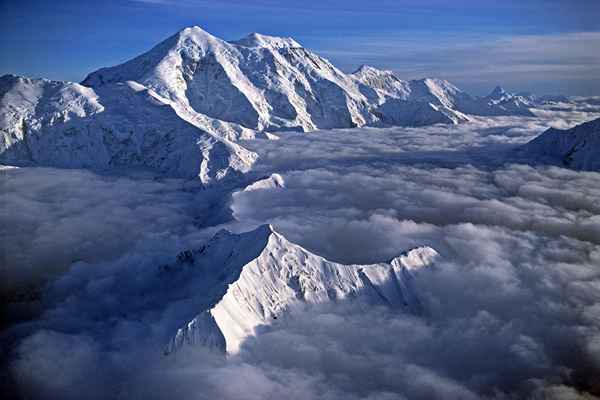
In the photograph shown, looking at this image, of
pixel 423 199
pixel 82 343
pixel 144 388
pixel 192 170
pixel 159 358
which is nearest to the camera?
pixel 144 388

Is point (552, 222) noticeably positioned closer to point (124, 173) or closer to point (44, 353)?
point (44, 353)

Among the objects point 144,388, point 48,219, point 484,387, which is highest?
point 48,219

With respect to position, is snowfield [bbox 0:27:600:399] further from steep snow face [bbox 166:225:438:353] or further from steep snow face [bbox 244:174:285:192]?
steep snow face [bbox 244:174:285:192]

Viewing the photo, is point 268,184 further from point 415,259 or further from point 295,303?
point 295,303

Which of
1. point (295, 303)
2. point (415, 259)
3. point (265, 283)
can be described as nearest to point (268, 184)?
point (415, 259)

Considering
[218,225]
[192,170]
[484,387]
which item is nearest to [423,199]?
[218,225]

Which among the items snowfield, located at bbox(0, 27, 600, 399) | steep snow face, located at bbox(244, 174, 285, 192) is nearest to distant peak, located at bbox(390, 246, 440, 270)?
snowfield, located at bbox(0, 27, 600, 399)

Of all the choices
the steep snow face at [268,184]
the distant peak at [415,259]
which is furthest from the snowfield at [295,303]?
the steep snow face at [268,184]

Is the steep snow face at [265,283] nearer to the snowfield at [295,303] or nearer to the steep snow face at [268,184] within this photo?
the snowfield at [295,303]
